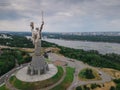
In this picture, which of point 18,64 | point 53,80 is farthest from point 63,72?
point 18,64

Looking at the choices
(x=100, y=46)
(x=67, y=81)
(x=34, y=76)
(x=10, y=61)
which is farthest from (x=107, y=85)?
(x=100, y=46)

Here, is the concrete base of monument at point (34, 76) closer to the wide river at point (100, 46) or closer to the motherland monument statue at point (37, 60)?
the motherland monument statue at point (37, 60)

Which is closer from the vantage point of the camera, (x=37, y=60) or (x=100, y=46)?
(x=37, y=60)

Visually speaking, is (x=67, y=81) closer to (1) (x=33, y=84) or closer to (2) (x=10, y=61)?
(1) (x=33, y=84)

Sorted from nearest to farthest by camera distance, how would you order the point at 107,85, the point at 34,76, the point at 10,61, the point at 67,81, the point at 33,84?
the point at 33,84
the point at 34,76
the point at 107,85
the point at 67,81
the point at 10,61

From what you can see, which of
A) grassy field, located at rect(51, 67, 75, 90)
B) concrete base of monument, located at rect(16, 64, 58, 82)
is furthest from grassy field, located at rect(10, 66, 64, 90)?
grassy field, located at rect(51, 67, 75, 90)

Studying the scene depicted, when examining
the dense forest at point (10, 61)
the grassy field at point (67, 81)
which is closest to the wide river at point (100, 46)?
the dense forest at point (10, 61)

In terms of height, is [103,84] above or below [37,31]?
below

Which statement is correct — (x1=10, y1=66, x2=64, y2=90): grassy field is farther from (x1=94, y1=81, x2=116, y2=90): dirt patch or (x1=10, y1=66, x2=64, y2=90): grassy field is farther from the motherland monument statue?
(x1=94, y1=81, x2=116, y2=90): dirt patch

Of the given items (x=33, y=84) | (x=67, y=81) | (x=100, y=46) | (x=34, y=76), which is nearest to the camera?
(x=33, y=84)

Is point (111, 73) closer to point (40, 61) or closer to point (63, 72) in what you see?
point (63, 72)

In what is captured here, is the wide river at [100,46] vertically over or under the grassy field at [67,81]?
under
